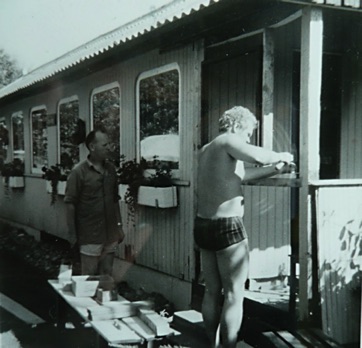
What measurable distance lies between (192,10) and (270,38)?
1.72ft

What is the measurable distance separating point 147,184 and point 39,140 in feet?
2.96

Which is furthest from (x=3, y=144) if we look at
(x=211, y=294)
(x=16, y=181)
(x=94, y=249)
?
(x=211, y=294)

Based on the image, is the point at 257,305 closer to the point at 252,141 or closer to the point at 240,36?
the point at 252,141

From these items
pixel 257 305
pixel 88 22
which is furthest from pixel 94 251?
pixel 88 22

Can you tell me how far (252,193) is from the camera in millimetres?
4207

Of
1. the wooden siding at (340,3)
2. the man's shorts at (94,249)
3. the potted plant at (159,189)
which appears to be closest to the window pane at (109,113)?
the potted plant at (159,189)

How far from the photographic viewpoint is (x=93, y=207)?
12.6 feet

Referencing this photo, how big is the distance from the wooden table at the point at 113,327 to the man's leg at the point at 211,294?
341 millimetres

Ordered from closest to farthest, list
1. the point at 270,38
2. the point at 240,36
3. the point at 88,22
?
the point at 88,22 → the point at 270,38 → the point at 240,36

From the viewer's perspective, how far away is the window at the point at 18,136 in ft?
12.4

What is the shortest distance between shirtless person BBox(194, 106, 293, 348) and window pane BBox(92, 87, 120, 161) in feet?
3.66

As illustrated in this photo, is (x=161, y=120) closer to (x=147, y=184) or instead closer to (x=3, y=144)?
(x=147, y=184)

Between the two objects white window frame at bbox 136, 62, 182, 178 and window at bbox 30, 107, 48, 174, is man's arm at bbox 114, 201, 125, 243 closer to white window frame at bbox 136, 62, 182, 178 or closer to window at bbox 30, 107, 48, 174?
white window frame at bbox 136, 62, 182, 178

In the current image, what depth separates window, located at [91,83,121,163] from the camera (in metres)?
3.94
